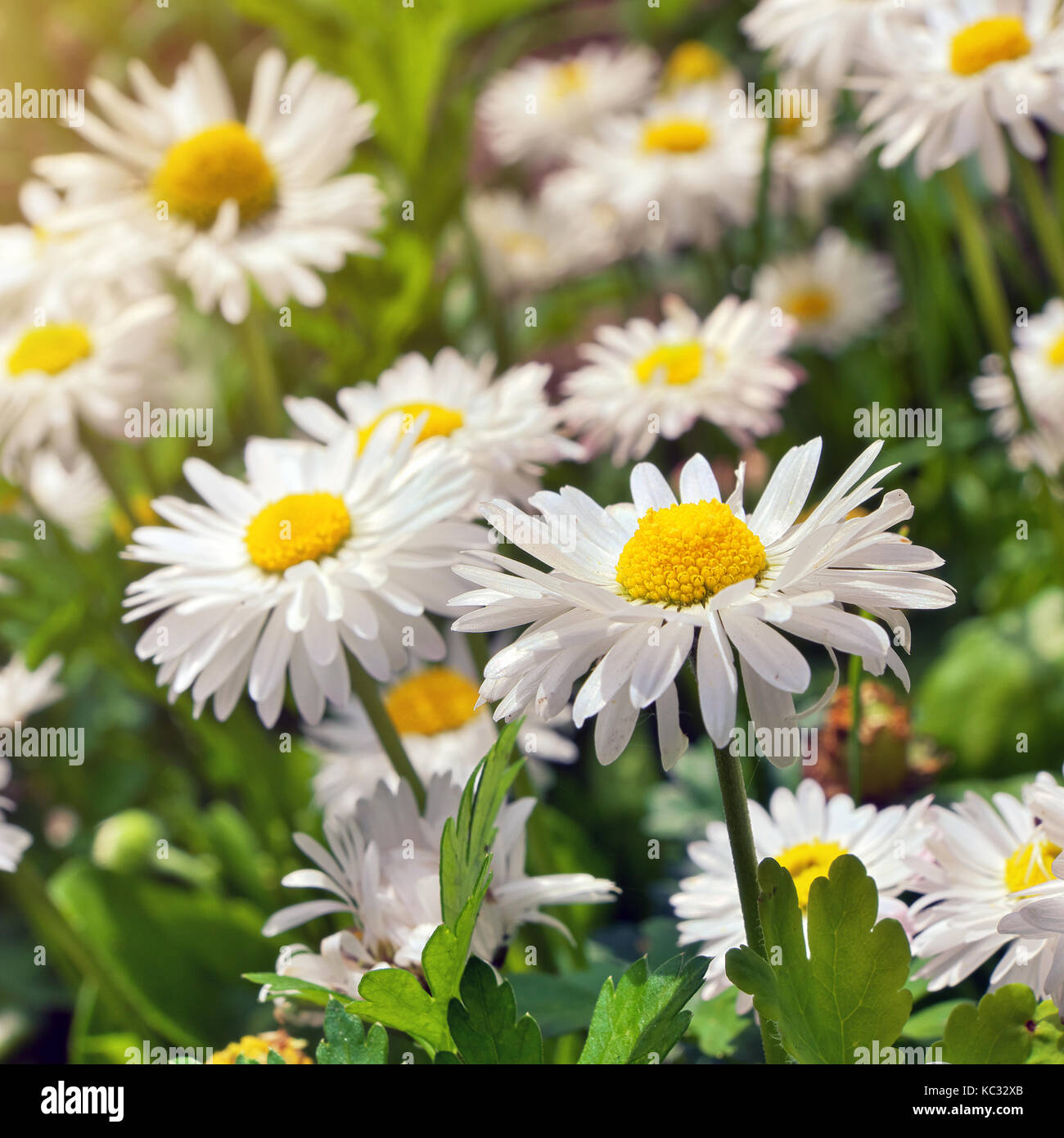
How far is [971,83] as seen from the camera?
74 centimetres

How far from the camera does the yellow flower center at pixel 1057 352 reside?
86cm

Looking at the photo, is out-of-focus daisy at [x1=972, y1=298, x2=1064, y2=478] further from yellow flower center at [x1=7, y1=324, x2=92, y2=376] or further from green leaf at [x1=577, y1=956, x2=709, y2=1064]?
yellow flower center at [x1=7, y1=324, x2=92, y2=376]

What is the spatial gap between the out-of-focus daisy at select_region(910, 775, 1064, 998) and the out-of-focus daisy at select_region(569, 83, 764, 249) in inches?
28.6

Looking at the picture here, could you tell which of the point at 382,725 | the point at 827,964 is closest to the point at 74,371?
the point at 382,725

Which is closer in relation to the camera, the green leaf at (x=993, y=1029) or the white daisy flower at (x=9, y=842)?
the green leaf at (x=993, y=1029)

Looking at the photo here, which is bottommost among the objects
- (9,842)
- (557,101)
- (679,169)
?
(9,842)

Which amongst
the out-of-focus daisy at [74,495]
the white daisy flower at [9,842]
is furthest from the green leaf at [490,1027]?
the out-of-focus daisy at [74,495]

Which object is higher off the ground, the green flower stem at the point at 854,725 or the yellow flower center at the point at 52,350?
the yellow flower center at the point at 52,350

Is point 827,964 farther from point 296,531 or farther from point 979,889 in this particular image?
point 296,531

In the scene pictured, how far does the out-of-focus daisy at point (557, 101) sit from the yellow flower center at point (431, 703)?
833 mm

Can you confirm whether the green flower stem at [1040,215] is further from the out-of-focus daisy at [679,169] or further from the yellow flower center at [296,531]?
the yellow flower center at [296,531]

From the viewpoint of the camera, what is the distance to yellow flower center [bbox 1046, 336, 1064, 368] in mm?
862

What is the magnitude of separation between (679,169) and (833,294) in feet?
0.71

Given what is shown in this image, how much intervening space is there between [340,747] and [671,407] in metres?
0.37
